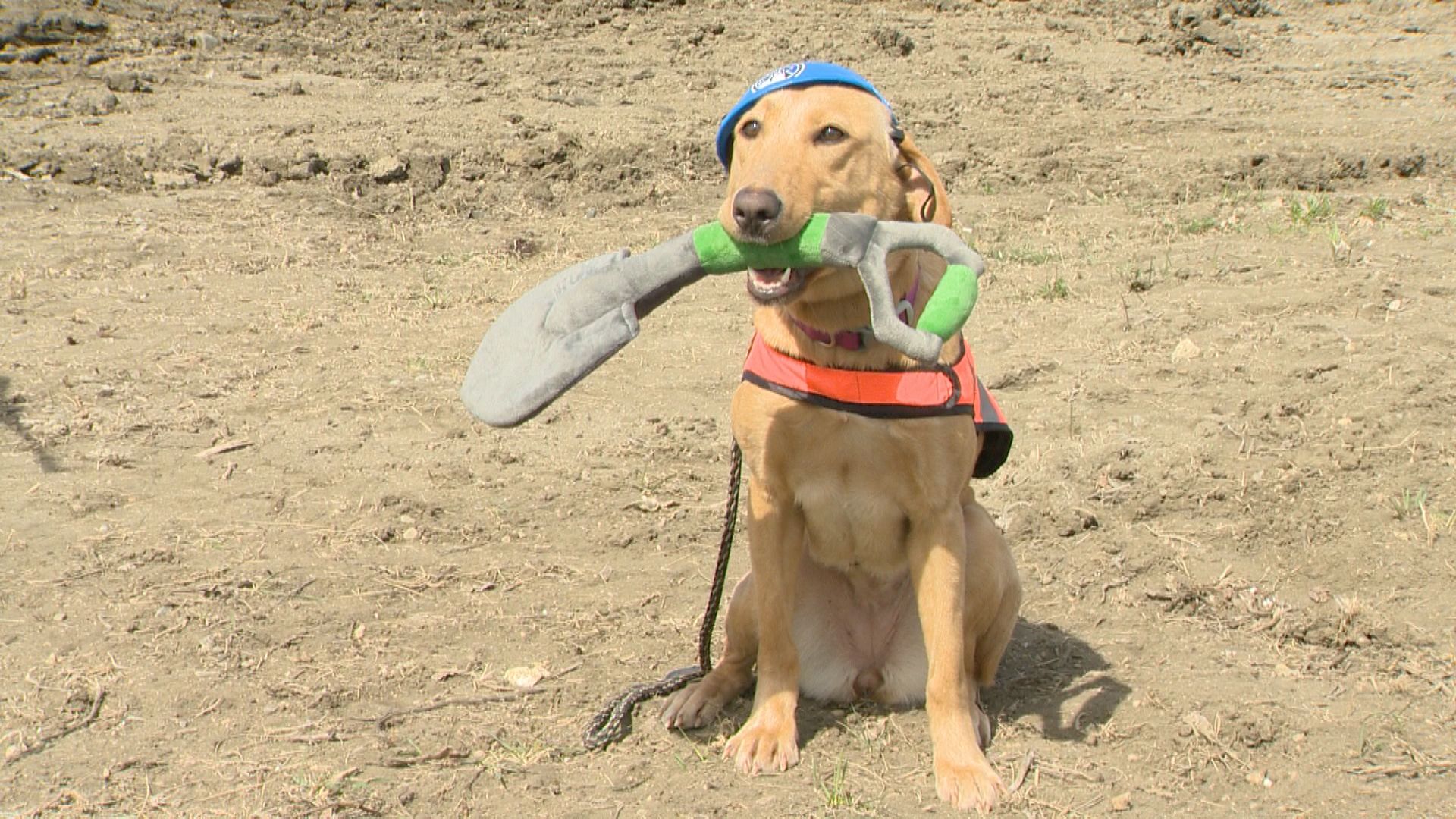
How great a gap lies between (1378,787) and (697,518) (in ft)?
7.47

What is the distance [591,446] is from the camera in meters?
5.23

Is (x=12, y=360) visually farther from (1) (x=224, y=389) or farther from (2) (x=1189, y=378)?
(2) (x=1189, y=378)

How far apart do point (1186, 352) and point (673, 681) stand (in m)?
2.95

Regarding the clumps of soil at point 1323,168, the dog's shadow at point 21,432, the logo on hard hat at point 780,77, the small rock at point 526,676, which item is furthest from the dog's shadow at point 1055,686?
the clumps of soil at point 1323,168

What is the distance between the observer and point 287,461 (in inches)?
197

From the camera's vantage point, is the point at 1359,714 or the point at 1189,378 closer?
the point at 1359,714

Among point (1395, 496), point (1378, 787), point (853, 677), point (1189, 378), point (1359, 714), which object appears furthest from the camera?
point (1189, 378)

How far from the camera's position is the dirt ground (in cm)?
329

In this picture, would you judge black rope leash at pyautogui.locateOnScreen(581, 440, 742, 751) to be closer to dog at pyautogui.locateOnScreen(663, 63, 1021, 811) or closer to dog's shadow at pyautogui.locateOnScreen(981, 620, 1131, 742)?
dog at pyautogui.locateOnScreen(663, 63, 1021, 811)

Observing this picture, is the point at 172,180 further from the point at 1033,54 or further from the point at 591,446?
the point at 1033,54

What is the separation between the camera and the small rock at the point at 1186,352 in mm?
5621

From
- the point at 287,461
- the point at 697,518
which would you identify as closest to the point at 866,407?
the point at 697,518

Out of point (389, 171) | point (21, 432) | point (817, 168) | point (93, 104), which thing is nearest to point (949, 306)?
point (817, 168)

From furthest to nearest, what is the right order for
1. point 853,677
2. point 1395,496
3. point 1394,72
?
point 1394,72, point 1395,496, point 853,677
